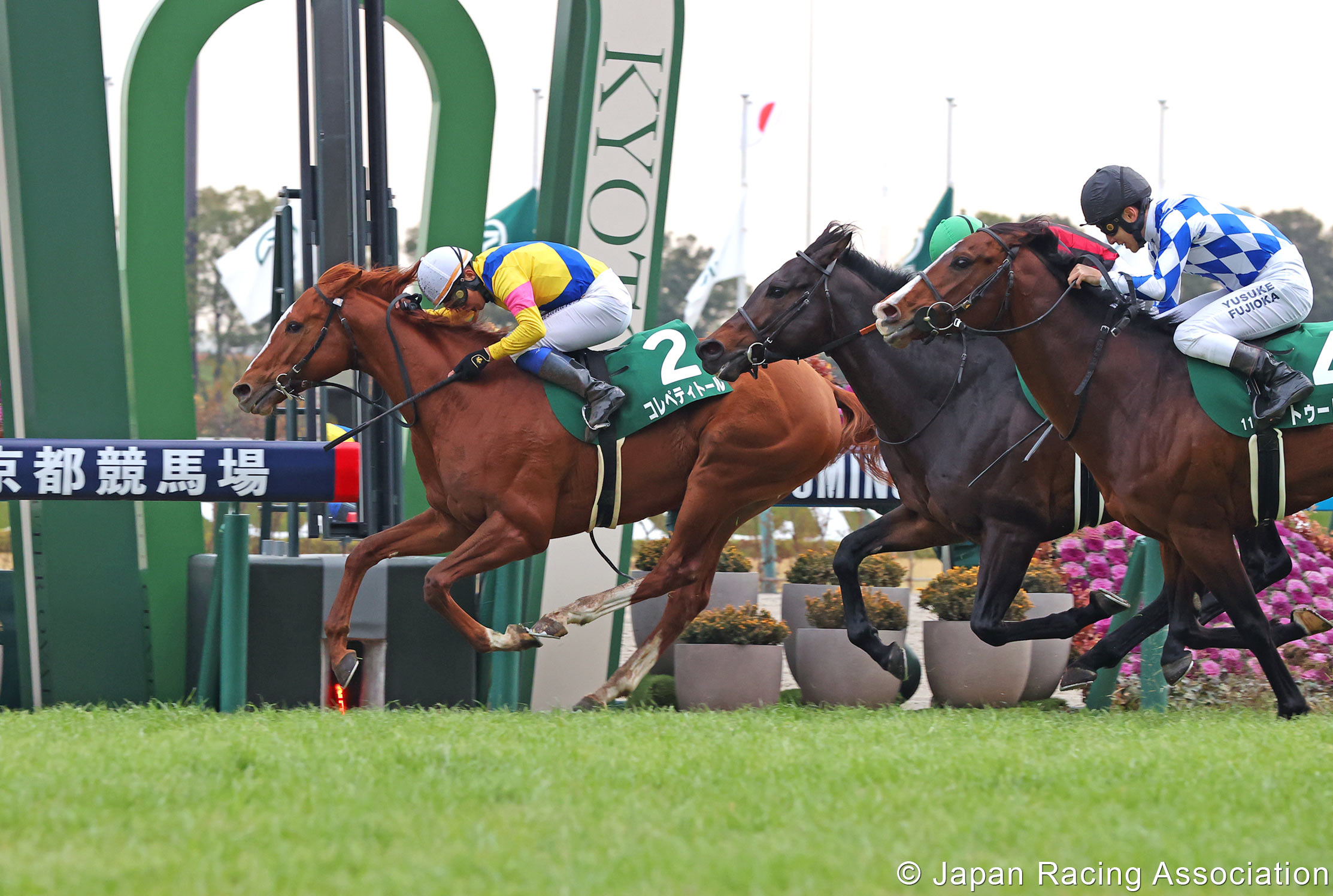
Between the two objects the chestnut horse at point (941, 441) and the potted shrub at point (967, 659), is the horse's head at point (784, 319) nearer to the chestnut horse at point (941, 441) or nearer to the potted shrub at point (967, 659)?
the chestnut horse at point (941, 441)

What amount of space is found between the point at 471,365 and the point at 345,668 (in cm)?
144

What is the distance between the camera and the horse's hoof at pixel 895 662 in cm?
653

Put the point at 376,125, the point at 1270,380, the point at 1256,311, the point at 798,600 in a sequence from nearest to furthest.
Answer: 1. the point at 1270,380
2. the point at 1256,311
3. the point at 376,125
4. the point at 798,600

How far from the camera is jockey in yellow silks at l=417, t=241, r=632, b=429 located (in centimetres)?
631

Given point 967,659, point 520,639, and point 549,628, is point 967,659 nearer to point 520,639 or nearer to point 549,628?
point 549,628

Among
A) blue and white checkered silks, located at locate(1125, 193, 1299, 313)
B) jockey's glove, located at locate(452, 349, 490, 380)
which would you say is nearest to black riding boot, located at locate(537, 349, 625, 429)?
jockey's glove, located at locate(452, 349, 490, 380)

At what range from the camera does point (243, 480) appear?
653 centimetres

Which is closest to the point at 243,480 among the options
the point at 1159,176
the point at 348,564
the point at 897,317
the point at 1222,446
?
the point at 348,564

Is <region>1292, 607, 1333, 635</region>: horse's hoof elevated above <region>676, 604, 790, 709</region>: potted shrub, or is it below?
above

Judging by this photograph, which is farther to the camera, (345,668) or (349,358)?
(349,358)

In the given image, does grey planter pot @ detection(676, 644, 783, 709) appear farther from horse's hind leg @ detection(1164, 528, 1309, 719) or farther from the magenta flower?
the magenta flower

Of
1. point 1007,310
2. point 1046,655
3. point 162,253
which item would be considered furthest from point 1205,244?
point 162,253

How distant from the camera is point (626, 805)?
3775 mm

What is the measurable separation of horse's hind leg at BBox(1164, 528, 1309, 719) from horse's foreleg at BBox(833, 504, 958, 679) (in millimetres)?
1307
